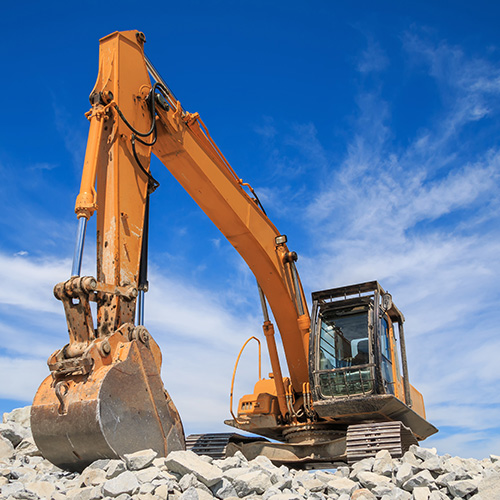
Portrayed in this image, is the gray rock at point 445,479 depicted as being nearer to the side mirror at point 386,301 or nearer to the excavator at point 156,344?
the excavator at point 156,344

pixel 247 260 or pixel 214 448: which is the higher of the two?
pixel 247 260

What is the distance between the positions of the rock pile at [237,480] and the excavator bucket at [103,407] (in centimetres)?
20

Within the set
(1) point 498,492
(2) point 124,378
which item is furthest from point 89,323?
(1) point 498,492

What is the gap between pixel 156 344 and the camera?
5797 millimetres

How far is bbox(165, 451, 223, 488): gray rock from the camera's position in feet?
15.5

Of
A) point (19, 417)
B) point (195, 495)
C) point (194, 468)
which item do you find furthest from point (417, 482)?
point (19, 417)

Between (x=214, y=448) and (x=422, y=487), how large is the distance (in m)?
5.08

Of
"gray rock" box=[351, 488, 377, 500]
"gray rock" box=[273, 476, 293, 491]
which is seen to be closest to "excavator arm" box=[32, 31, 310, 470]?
"gray rock" box=[273, 476, 293, 491]

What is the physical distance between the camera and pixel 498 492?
18.4ft

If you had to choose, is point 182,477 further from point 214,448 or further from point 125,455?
point 214,448

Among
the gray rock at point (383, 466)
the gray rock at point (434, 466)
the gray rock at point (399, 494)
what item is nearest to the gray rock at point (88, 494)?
the gray rock at point (399, 494)

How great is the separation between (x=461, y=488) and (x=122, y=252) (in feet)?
13.1

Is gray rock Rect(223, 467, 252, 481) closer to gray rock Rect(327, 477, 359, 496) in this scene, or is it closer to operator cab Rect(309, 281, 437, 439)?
gray rock Rect(327, 477, 359, 496)

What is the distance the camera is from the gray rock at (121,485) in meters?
4.40
